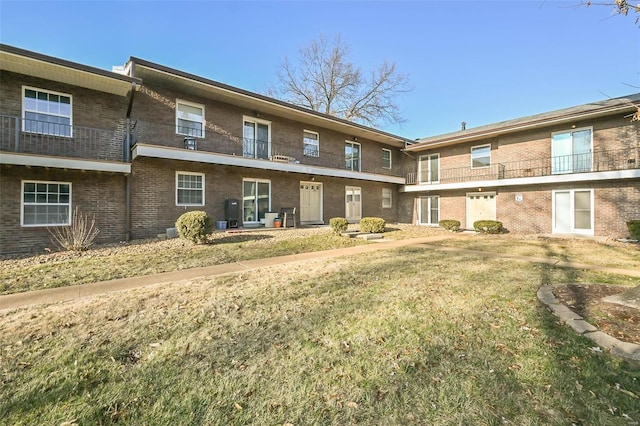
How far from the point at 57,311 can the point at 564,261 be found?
1125cm

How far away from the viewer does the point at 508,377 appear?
2.64 metres

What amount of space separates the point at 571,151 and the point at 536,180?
90.4 inches

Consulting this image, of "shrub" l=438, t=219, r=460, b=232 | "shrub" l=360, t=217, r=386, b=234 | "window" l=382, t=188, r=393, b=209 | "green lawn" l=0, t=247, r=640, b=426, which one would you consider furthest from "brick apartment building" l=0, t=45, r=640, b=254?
"green lawn" l=0, t=247, r=640, b=426

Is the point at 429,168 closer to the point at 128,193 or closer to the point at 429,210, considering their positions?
the point at 429,210

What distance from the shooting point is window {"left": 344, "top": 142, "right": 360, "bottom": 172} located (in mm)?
19594

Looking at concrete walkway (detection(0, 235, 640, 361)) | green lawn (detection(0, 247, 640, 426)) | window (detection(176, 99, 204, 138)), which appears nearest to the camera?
green lawn (detection(0, 247, 640, 426))

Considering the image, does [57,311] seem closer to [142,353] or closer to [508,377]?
[142,353]

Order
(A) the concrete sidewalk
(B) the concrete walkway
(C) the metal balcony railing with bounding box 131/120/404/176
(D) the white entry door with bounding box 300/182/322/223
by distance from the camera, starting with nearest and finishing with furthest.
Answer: (B) the concrete walkway → (A) the concrete sidewalk → (C) the metal balcony railing with bounding box 131/120/404/176 → (D) the white entry door with bounding box 300/182/322/223

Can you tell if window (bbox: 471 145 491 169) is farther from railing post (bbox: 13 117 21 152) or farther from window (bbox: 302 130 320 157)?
railing post (bbox: 13 117 21 152)

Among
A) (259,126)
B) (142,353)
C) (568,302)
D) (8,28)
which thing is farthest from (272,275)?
(8,28)

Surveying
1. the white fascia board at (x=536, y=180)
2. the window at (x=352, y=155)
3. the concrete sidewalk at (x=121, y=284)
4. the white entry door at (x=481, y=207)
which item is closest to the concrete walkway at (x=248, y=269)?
the concrete sidewalk at (x=121, y=284)

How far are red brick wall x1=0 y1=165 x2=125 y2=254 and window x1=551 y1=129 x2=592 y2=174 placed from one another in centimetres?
2070

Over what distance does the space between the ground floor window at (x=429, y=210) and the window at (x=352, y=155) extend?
5.61m

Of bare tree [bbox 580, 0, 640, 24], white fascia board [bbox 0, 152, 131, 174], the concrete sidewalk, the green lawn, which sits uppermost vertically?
bare tree [bbox 580, 0, 640, 24]
